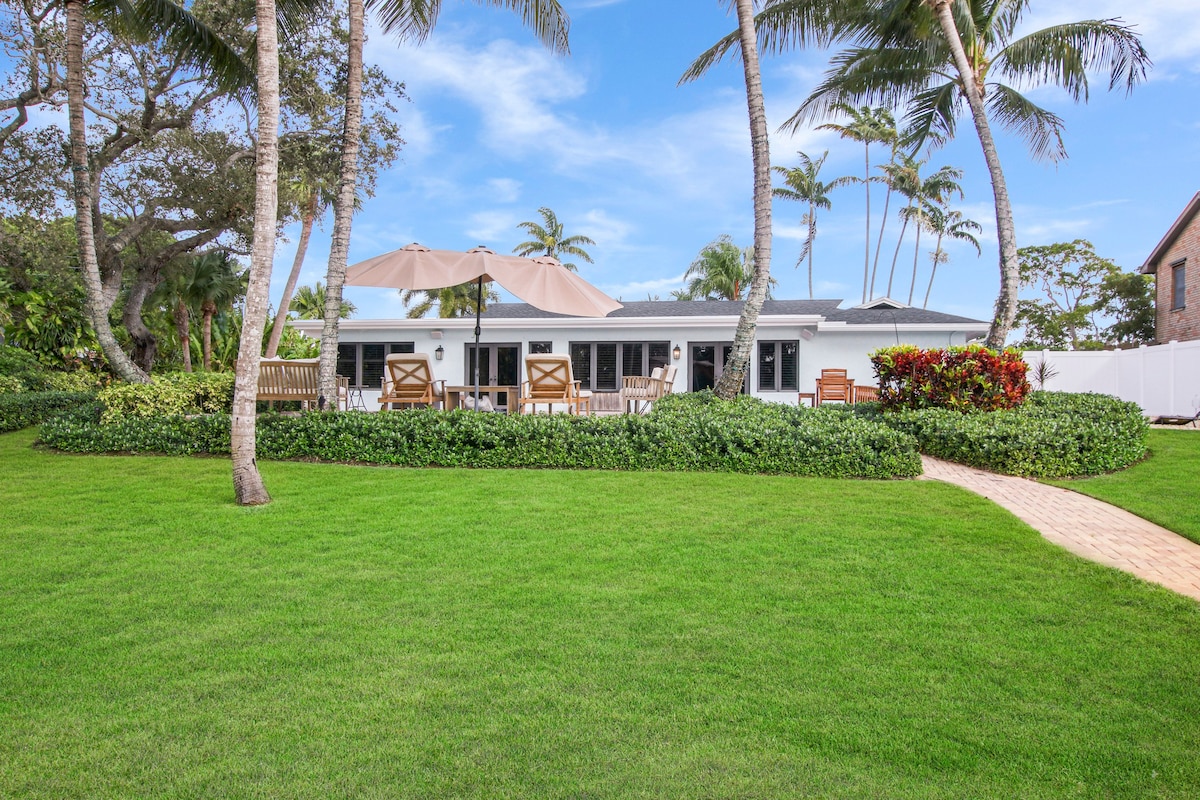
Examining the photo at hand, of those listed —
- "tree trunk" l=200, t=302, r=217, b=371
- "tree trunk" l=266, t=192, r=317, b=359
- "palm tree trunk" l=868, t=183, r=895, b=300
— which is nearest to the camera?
"tree trunk" l=266, t=192, r=317, b=359

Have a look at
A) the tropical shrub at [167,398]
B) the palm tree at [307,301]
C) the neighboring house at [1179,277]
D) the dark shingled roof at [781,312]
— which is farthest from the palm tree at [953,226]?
the tropical shrub at [167,398]

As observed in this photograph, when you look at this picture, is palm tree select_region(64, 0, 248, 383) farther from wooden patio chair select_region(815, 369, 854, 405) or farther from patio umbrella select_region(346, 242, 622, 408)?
wooden patio chair select_region(815, 369, 854, 405)

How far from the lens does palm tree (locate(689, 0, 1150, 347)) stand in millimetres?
13180

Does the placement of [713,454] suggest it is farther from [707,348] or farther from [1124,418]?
Answer: [707,348]

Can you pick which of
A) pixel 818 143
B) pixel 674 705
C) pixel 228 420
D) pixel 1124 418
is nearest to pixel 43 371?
pixel 228 420

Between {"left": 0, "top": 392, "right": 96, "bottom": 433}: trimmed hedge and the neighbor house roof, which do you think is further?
the neighbor house roof

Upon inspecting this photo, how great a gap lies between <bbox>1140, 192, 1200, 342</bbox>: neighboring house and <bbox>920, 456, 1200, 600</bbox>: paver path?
60.0 ft

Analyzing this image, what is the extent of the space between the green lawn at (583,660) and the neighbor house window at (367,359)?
43.5ft

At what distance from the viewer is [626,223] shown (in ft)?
88.1

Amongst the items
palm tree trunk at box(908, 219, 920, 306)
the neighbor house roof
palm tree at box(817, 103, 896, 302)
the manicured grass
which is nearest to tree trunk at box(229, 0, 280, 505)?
the manicured grass

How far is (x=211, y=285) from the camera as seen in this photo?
80.8 ft

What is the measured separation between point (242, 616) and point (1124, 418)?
12362 millimetres

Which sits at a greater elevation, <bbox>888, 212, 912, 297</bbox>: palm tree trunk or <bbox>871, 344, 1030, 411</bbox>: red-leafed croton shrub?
<bbox>888, 212, 912, 297</bbox>: palm tree trunk

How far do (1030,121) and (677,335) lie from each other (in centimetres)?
906
